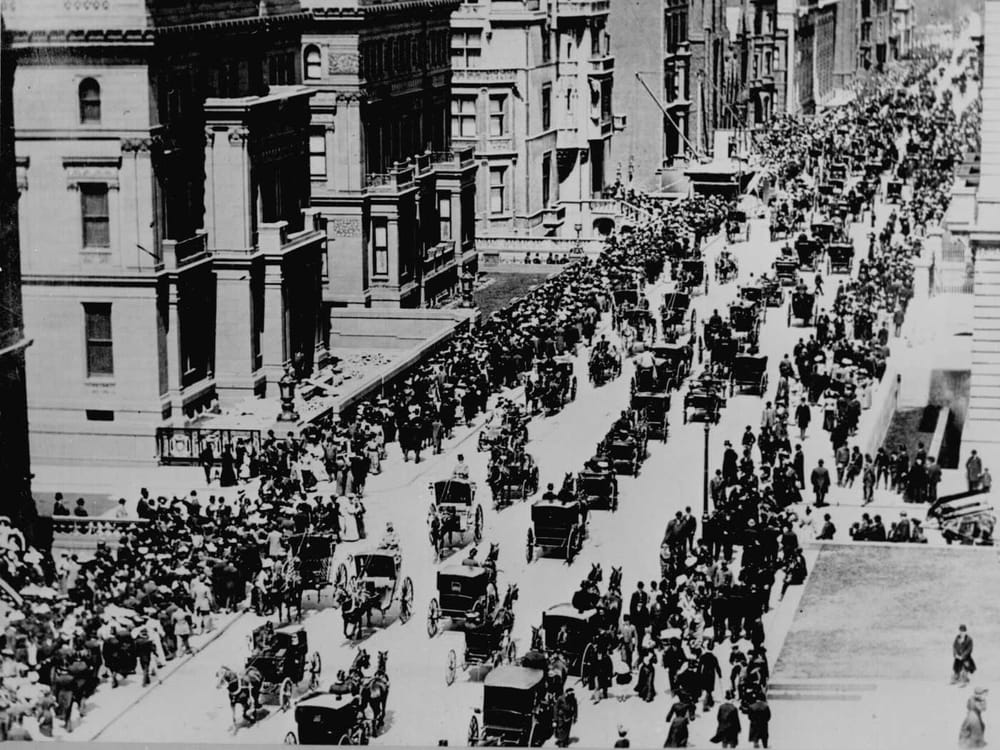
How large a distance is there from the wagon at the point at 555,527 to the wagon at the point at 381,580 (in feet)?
12.5

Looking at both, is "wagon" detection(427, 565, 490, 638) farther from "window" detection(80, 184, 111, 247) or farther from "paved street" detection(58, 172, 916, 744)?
"window" detection(80, 184, 111, 247)

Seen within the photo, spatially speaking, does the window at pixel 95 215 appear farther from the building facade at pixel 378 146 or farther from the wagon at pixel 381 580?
the building facade at pixel 378 146

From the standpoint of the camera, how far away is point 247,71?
59.6 m

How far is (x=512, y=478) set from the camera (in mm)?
47250

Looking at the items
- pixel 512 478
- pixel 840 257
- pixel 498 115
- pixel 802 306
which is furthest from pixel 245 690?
pixel 498 115

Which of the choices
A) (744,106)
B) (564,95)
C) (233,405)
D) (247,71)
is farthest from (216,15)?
(744,106)

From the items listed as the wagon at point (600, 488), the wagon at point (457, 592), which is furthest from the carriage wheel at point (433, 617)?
the wagon at point (600, 488)

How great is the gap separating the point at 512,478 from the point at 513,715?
558 inches

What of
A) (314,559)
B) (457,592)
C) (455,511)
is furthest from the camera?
(455,511)

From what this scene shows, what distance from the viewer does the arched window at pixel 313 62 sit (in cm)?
7200

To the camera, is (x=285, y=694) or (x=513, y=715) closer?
(x=513, y=715)

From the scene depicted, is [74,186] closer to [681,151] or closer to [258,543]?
[258,543]

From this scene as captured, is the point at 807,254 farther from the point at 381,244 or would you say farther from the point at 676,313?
the point at 381,244

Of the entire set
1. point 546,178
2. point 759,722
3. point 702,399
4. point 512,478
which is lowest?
point 759,722
